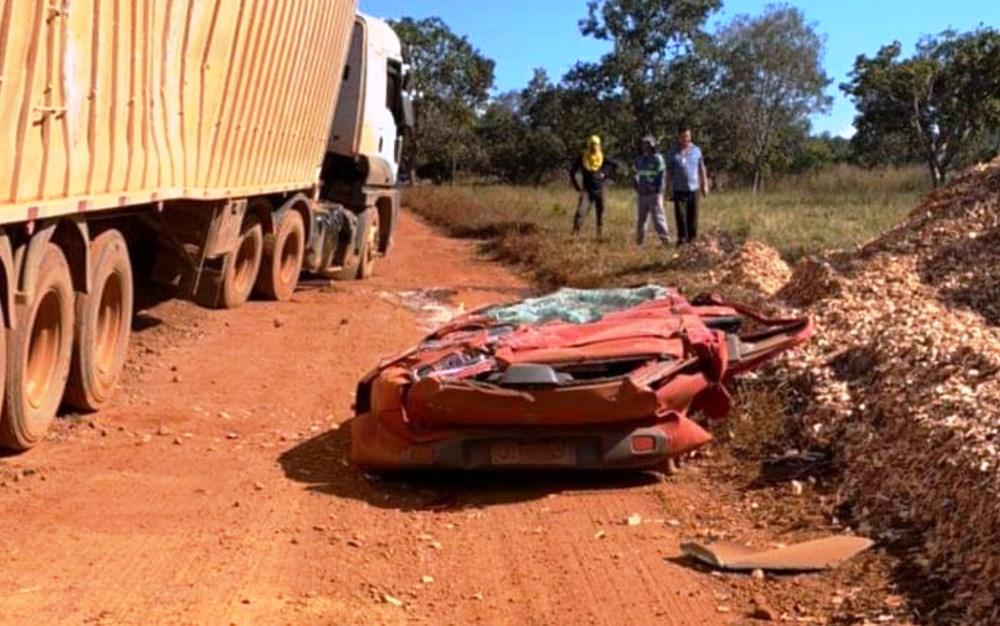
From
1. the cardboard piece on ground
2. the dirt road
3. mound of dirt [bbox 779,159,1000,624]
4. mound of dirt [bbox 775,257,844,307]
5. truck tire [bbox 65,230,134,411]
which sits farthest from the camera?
mound of dirt [bbox 775,257,844,307]

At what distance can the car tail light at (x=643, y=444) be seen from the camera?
5977 mm

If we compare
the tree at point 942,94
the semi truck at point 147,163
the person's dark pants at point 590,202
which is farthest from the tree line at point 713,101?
the semi truck at point 147,163

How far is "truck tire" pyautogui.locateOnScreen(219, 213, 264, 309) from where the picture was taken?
39.3ft

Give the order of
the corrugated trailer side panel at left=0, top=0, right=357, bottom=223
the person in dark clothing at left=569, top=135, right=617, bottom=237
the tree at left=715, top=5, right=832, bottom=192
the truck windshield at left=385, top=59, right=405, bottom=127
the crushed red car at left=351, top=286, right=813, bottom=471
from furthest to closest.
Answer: the tree at left=715, top=5, right=832, bottom=192 < the person in dark clothing at left=569, top=135, right=617, bottom=237 < the truck windshield at left=385, top=59, right=405, bottom=127 < the crushed red car at left=351, top=286, right=813, bottom=471 < the corrugated trailer side panel at left=0, top=0, right=357, bottom=223

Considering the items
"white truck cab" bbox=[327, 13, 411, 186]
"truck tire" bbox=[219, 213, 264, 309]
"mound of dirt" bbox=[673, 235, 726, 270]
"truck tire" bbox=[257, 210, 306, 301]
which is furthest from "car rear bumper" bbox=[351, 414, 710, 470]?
"white truck cab" bbox=[327, 13, 411, 186]

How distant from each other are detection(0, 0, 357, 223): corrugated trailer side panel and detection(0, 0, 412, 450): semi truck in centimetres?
2

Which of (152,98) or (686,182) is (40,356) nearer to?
(152,98)

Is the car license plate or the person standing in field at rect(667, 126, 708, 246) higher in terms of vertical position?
the person standing in field at rect(667, 126, 708, 246)

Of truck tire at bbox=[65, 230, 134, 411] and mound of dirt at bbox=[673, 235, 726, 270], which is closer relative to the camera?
truck tire at bbox=[65, 230, 134, 411]

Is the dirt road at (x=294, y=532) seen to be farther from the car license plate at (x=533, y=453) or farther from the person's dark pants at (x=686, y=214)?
the person's dark pants at (x=686, y=214)

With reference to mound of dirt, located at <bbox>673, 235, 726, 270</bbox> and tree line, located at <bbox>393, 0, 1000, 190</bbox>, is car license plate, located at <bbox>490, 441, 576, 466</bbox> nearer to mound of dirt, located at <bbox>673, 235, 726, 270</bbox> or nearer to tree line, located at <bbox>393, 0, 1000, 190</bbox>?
mound of dirt, located at <bbox>673, 235, 726, 270</bbox>

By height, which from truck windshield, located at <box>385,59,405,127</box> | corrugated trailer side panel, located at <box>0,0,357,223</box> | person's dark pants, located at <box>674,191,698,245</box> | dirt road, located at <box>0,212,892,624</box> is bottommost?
dirt road, located at <box>0,212,892,624</box>

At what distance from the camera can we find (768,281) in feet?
38.0

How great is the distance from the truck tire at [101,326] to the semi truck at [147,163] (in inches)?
0.5
